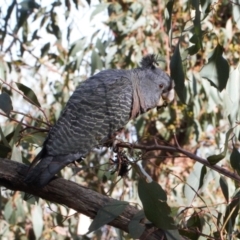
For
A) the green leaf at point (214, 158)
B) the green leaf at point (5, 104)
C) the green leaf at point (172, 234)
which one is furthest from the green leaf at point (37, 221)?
the green leaf at point (214, 158)

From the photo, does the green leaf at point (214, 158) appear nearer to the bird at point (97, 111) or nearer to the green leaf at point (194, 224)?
the green leaf at point (194, 224)

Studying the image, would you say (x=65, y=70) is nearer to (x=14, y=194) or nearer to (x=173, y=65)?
(x=14, y=194)

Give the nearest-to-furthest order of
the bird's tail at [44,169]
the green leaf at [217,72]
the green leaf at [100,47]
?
1. the bird's tail at [44,169]
2. the green leaf at [217,72]
3. the green leaf at [100,47]

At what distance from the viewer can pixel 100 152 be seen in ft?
13.4

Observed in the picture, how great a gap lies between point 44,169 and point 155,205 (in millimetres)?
377

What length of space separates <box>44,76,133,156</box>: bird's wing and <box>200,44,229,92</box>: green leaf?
1.66 ft

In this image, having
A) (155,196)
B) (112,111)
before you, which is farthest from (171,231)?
(112,111)

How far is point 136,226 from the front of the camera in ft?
6.32

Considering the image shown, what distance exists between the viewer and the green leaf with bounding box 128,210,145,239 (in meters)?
1.90

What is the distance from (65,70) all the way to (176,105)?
69cm

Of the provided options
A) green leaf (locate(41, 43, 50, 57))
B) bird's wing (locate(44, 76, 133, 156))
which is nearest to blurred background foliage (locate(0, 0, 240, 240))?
green leaf (locate(41, 43, 50, 57))

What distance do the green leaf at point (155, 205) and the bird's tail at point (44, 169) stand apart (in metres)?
0.28

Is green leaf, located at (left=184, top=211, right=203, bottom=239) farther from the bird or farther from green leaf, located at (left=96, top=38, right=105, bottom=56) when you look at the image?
green leaf, located at (left=96, top=38, right=105, bottom=56)

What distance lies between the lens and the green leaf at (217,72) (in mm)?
2090
